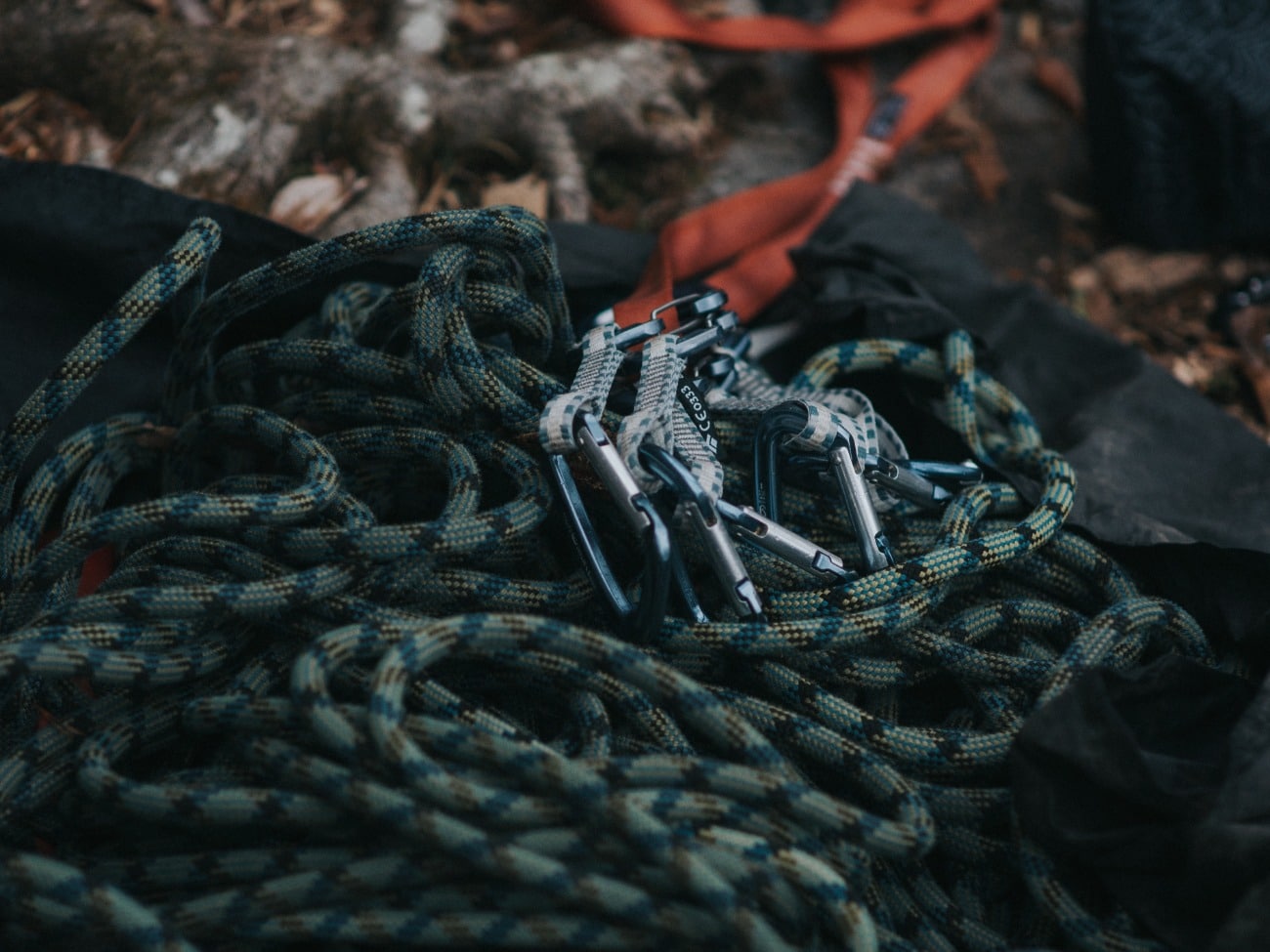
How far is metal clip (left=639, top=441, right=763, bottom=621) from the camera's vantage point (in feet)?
3.46

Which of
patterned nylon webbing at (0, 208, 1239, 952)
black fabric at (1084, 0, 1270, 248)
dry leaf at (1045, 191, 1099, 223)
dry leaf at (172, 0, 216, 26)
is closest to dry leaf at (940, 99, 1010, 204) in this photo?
dry leaf at (1045, 191, 1099, 223)

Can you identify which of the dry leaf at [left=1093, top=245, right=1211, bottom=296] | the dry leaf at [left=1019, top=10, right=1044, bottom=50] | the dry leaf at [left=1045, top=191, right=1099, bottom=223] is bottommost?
the dry leaf at [left=1093, top=245, right=1211, bottom=296]

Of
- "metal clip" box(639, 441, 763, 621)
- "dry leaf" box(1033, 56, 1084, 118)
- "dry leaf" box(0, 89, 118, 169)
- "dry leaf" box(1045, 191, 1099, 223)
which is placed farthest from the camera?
"dry leaf" box(1033, 56, 1084, 118)

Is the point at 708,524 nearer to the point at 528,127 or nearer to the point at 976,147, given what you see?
the point at 528,127

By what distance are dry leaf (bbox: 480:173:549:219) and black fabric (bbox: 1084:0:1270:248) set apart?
1137 millimetres

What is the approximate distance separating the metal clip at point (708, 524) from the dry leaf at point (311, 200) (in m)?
1.07

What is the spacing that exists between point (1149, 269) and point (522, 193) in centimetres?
131

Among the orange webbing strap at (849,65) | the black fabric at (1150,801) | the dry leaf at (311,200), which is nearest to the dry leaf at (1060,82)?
the orange webbing strap at (849,65)

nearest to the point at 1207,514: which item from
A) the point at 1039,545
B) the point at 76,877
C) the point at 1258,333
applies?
the point at 1039,545

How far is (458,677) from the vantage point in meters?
1.14

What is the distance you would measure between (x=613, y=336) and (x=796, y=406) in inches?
9.1

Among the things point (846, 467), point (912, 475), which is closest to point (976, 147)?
point (912, 475)

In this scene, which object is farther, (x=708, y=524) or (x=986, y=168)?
(x=986, y=168)

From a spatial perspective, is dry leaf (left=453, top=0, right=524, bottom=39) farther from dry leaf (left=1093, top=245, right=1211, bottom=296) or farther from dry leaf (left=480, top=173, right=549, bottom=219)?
dry leaf (left=1093, top=245, right=1211, bottom=296)
